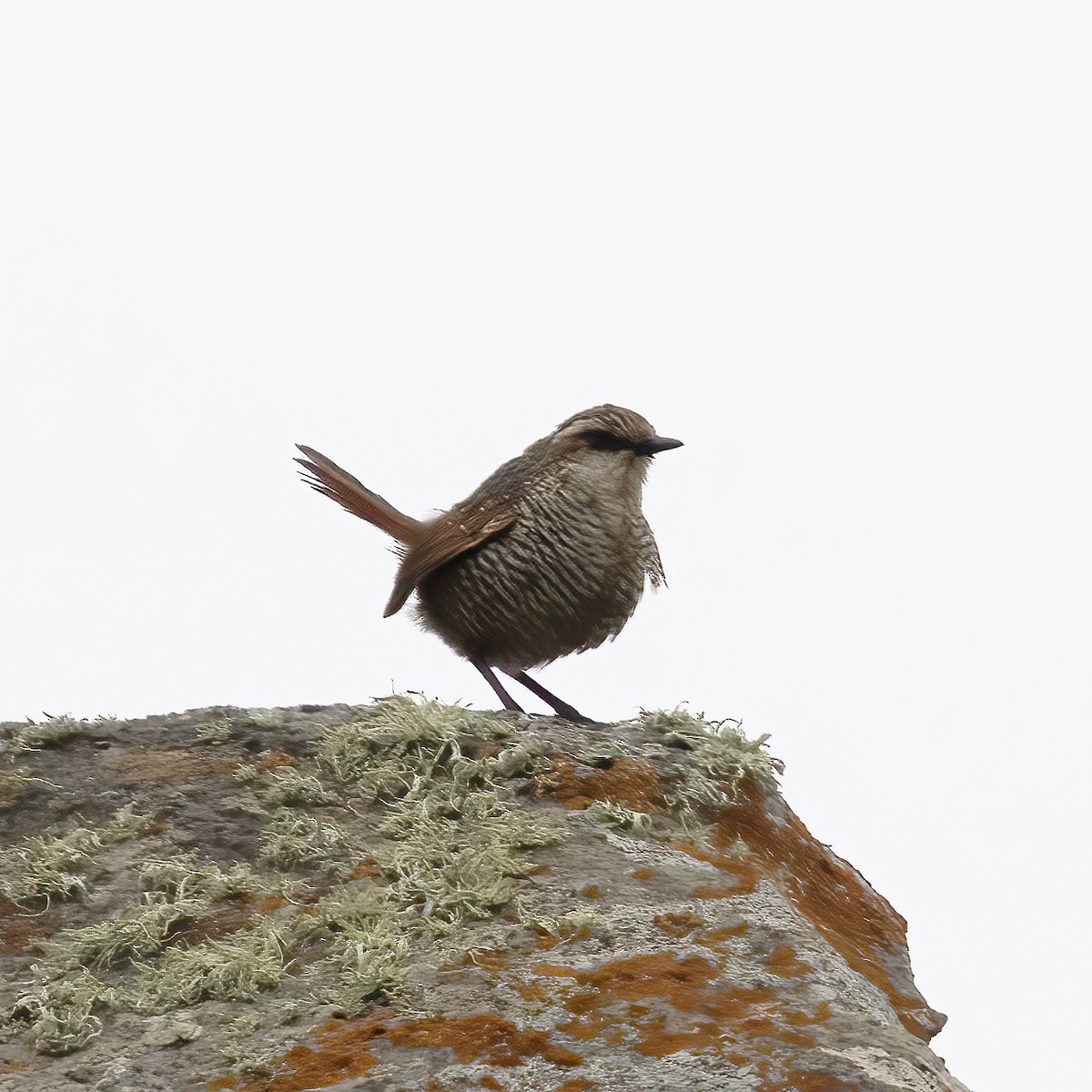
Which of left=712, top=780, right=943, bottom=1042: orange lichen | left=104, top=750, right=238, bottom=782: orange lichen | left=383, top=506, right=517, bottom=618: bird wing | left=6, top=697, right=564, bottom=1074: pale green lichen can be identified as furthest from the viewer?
left=383, top=506, right=517, bottom=618: bird wing

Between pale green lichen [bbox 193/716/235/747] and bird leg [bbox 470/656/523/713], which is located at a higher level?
bird leg [bbox 470/656/523/713]

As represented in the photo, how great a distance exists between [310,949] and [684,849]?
100cm

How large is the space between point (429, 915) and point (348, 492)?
2.99m

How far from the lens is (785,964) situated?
3188 mm

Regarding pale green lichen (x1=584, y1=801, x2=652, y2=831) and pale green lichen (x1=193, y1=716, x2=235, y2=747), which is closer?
pale green lichen (x1=584, y1=801, x2=652, y2=831)

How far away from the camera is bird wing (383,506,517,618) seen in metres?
5.29

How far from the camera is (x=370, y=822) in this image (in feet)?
12.0

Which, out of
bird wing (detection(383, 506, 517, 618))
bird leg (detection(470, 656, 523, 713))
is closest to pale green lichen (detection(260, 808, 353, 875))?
bird leg (detection(470, 656, 523, 713))

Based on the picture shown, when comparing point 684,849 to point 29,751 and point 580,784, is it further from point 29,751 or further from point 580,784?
point 29,751

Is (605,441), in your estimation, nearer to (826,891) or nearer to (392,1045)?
(826,891)

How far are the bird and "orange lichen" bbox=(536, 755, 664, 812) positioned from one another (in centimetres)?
119

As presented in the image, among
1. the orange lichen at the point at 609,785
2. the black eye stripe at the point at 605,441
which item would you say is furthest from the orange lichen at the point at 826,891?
the black eye stripe at the point at 605,441

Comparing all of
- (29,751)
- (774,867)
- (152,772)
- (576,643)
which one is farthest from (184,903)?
(576,643)

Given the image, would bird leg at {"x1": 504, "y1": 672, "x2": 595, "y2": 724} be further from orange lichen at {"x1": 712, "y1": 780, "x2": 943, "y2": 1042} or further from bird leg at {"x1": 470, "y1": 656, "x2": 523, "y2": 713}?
orange lichen at {"x1": 712, "y1": 780, "x2": 943, "y2": 1042}
